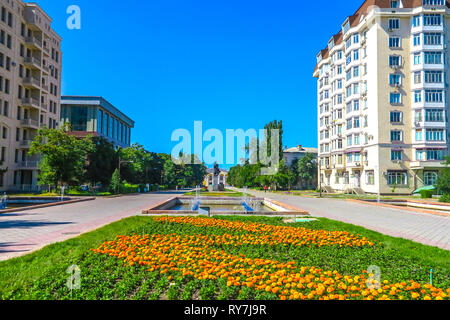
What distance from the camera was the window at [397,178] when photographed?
36750 mm

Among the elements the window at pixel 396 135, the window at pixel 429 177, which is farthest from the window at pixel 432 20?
the window at pixel 429 177

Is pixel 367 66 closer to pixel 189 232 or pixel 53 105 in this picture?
pixel 189 232

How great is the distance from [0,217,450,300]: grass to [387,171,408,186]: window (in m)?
33.7

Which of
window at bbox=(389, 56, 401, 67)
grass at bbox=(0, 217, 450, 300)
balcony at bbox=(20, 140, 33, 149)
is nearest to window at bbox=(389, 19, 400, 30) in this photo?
window at bbox=(389, 56, 401, 67)

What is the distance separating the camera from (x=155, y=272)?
15.3 ft

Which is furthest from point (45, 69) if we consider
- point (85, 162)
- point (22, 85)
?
point (85, 162)

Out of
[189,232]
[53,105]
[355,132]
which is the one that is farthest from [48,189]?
[355,132]

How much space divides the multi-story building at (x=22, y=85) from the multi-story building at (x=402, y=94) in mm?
43300

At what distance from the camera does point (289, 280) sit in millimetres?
4031

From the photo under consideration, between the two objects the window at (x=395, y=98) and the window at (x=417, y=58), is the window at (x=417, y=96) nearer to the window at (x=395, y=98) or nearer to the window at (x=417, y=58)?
the window at (x=395, y=98)

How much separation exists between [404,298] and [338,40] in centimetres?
4959

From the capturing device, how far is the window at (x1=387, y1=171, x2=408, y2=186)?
3675 cm

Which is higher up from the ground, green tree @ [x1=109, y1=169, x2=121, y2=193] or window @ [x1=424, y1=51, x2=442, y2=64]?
window @ [x1=424, y1=51, x2=442, y2=64]

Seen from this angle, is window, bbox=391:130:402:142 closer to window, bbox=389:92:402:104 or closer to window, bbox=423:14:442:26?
window, bbox=389:92:402:104
